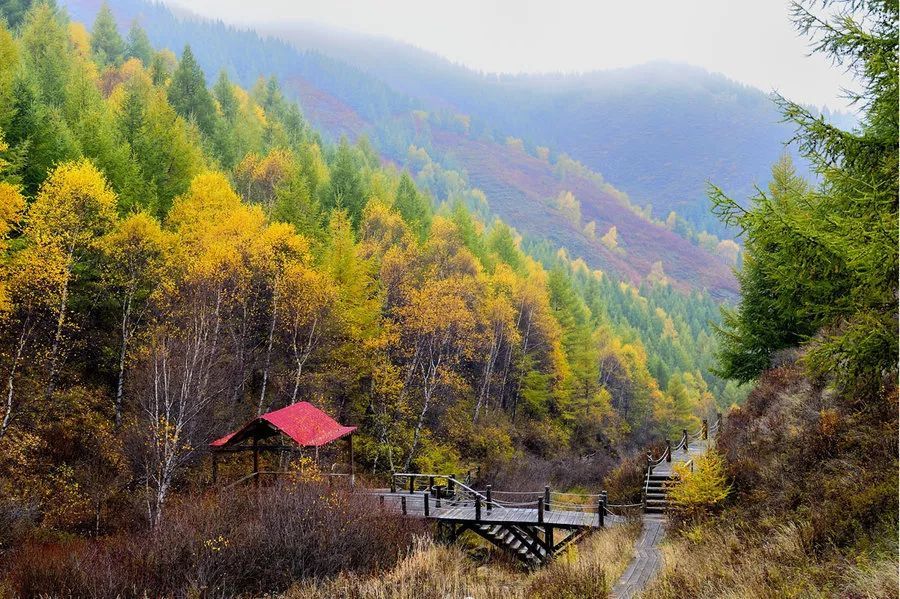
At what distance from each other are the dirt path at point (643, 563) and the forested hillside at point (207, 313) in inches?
501

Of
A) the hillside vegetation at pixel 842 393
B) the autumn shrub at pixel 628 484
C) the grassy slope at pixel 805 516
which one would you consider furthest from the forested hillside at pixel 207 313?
the hillside vegetation at pixel 842 393

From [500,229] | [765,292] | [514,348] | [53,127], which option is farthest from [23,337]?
[500,229]

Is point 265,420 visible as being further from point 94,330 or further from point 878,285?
point 878,285

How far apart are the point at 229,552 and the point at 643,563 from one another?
375 inches

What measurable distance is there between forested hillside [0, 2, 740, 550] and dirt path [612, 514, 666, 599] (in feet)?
41.7

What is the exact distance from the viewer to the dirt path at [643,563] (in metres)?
11.3

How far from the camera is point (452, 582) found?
11.5 m

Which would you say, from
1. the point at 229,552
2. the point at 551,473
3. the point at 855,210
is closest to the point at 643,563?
the point at 855,210

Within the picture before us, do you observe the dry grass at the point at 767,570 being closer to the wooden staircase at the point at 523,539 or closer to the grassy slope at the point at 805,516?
the grassy slope at the point at 805,516

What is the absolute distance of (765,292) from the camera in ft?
80.1

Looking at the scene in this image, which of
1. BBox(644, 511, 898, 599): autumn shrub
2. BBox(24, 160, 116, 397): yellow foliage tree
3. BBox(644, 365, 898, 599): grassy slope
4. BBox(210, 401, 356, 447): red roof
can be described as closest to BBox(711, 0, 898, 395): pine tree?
BBox(644, 365, 898, 599): grassy slope

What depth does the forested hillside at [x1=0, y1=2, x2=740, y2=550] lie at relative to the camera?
64.2 feet

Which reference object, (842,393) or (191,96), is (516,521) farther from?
(191,96)

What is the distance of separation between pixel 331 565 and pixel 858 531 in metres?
10.2
